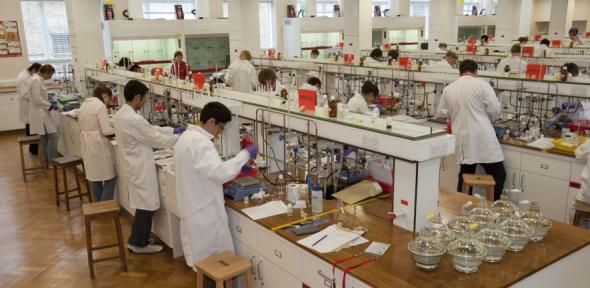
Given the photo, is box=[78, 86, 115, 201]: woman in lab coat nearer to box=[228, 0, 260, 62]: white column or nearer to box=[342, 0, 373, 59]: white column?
box=[228, 0, 260, 62]: white column

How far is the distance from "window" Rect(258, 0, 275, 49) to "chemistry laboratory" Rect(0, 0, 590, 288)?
5626 mm

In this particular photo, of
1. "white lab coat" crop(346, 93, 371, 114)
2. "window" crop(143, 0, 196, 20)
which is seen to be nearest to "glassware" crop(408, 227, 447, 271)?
"white lab coat" crop(346, 93, 371, 114)

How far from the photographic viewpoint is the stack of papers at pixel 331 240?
2.69m

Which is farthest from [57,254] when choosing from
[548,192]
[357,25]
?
[357,25]

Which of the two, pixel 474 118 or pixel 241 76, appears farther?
pixel 241 76

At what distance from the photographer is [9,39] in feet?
30.4

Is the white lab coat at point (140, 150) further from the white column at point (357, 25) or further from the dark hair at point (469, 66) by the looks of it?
the white column at point (357, 25)

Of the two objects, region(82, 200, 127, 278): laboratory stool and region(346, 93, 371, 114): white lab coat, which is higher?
region(346, 93, 371, 114): white lab coat

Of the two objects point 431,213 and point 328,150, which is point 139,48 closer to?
point 328,150

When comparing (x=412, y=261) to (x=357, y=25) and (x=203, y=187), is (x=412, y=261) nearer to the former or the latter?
(x=203, y=187)

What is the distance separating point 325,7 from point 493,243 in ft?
45.7

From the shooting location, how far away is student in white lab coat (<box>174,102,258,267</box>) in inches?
124

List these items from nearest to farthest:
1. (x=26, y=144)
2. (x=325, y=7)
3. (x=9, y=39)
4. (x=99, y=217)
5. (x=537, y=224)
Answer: (x=537, y=224) → (x=99, y=217) → (x=26, y=144) → (x=9, y=39) → (x=325, y=7)

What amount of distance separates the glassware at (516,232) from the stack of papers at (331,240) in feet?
2.59
